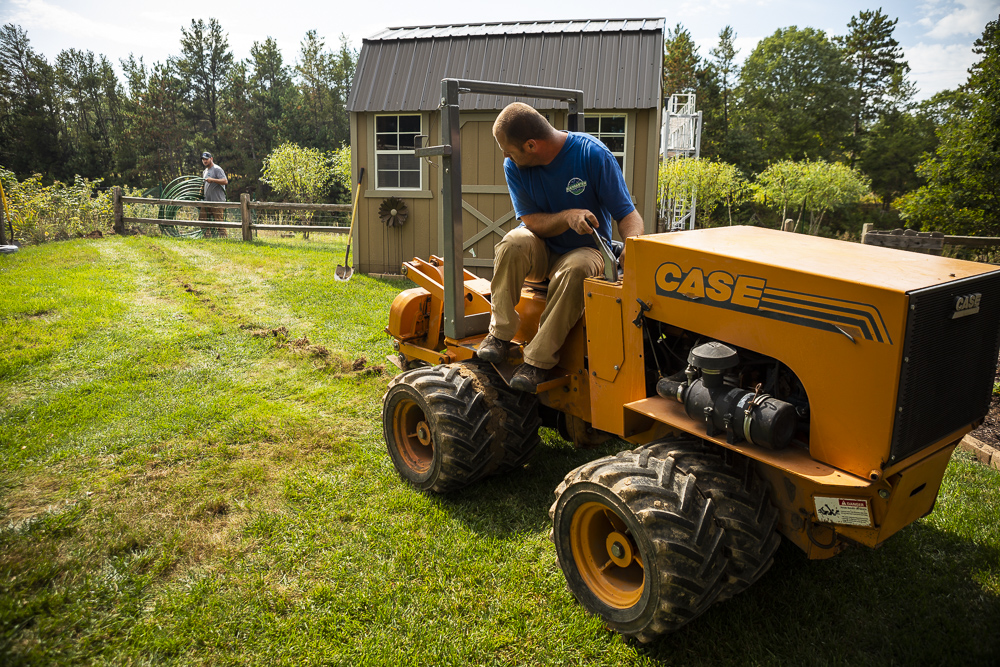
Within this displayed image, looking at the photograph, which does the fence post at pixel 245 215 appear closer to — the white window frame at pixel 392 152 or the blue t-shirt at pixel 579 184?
the white window frame at pixel 392 152

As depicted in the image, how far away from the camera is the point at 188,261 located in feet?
36.0

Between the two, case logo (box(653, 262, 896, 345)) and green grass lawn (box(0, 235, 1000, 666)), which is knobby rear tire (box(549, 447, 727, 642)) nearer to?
green grass lawn (box(0, 235, 1000, 666))

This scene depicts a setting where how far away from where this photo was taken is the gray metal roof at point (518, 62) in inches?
387

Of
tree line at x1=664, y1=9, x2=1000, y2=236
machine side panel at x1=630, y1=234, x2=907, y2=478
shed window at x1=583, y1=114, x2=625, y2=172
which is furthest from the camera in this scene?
tree line at x1=664, y1=9, x2=1000, y2=236

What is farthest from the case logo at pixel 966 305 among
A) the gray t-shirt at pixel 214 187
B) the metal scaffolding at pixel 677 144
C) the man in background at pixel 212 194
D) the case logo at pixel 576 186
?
the metal scaffolding at pixel 677 144

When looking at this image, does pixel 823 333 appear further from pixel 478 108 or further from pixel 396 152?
pixel 396 152

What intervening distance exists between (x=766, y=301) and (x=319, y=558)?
94.2 inches

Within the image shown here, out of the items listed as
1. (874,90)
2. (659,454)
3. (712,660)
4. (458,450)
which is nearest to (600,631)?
(712,660)

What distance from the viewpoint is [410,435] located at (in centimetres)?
396

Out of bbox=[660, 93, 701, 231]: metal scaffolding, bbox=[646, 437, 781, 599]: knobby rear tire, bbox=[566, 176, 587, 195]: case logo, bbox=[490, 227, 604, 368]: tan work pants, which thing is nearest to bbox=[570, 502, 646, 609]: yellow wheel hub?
bbox=[646, 437, 781, 599]: knobby rear tire

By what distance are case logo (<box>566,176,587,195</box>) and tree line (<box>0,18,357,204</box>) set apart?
39.1 meters

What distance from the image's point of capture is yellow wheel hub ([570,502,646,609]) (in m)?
2.55

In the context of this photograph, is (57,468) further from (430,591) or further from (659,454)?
(659,454)

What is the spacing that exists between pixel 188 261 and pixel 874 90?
45783mm
